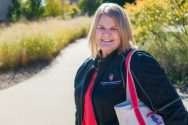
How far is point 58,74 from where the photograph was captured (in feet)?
44.0

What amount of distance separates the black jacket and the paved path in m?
4.81

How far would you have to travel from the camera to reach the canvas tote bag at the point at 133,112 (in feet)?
8.73

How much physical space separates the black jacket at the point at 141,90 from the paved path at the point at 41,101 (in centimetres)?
481

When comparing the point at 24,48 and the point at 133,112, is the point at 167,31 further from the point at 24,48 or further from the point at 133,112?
the point at 133,112

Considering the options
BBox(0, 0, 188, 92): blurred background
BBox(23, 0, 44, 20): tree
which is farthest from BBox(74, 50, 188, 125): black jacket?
BBox(23, 0, 44, 20): tree

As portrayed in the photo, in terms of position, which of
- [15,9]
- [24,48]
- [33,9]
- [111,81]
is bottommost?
[24,48]

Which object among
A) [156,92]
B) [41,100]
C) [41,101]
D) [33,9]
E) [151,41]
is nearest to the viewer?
[156,92]

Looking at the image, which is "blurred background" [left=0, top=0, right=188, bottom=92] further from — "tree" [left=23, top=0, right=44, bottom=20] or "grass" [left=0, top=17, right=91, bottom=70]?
"tree" [left=23, top=0, right=44, bottom=20]

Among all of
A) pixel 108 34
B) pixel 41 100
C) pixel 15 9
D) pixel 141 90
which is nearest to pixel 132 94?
pixel 141 90

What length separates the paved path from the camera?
798 centimetres

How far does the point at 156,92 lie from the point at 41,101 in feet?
22.6

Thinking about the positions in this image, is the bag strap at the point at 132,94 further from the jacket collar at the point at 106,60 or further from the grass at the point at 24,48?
the grass at the point at 24,48

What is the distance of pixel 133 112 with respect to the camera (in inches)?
105

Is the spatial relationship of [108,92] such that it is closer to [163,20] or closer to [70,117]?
[70,117]
